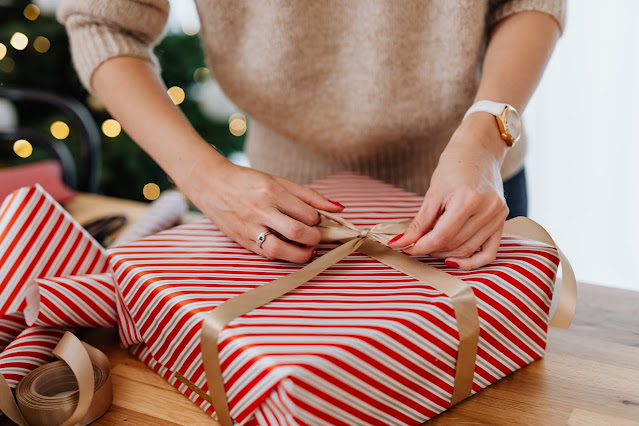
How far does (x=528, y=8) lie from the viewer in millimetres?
823

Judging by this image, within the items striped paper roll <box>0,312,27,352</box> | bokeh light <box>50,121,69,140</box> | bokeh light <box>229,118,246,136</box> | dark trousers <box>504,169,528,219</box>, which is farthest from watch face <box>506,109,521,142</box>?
bokeh light <box>50,121,69,140</box>

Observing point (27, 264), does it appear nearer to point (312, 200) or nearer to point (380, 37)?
point (312, 200)

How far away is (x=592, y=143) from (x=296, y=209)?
164 centimetres

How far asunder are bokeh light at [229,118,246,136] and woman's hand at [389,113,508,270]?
1623 millimetres

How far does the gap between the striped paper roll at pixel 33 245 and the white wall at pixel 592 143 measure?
66.1 inches

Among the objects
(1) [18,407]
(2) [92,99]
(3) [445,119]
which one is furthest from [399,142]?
(2) [92,99]

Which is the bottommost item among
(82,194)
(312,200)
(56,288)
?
(82,194)

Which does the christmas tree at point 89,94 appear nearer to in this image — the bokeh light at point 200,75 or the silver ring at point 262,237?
the bokeh light at point 200,75

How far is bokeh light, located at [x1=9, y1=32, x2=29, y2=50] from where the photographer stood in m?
1.92

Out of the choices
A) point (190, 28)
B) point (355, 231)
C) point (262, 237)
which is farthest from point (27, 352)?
point (190, 28)

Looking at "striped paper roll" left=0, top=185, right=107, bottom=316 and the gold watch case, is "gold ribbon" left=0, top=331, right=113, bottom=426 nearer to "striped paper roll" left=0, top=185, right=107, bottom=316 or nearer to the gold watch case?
"striped paper roll" left=0, top=185, right=107, bottom=316

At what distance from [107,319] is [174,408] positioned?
0.17m

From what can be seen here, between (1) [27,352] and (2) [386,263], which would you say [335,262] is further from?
(1) [27,352]

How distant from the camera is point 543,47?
80 cm
